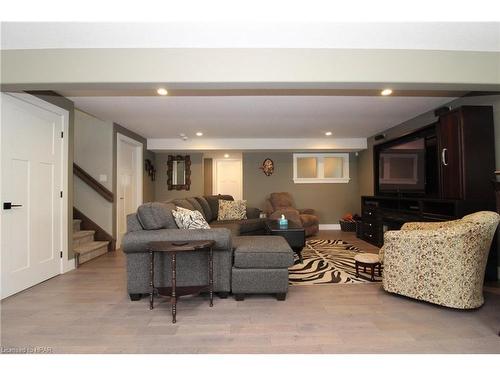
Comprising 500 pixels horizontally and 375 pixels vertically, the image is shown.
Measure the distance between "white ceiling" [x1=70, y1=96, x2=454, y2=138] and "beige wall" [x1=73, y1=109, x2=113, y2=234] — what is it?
1.23 feet

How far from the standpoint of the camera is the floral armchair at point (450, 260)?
2145 millimetres

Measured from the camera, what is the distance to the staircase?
3.71 m

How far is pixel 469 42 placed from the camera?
2.02 m

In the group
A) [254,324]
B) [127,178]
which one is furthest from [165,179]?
[254,324]

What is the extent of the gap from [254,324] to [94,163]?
13.4 feet

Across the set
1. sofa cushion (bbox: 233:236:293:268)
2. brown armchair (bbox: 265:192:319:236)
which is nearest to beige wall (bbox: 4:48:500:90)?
sofa cushion (bbox: 233:236:293:268)

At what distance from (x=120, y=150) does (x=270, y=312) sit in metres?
4.17

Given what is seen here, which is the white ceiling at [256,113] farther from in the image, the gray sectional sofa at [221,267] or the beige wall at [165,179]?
the gray sectional sofa at [221,267]

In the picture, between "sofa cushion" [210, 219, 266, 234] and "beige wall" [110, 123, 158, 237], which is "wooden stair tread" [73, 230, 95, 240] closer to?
"beige wall" [110, 123, 158, 237]

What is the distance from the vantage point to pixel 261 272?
2443 mm

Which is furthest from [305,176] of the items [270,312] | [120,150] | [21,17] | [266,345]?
[21,17]

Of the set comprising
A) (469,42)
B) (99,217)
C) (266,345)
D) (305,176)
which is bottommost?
(266,345)
